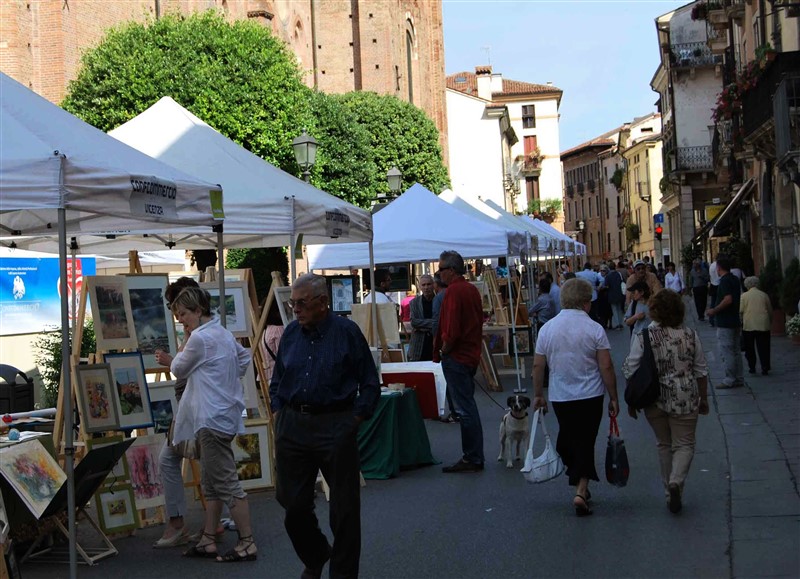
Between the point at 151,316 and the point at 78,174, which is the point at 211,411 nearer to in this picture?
the point at 78,174

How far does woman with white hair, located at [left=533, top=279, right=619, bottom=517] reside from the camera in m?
8.12

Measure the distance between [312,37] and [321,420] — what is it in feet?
170

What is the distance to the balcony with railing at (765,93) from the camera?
20.6 metres

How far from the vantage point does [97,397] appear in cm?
814

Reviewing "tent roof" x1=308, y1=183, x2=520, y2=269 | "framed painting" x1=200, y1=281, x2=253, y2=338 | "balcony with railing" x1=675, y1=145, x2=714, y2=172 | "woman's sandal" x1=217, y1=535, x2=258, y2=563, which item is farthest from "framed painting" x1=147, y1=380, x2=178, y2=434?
"balcony with railing" x1=675, y1=145, x2=714, y2=172

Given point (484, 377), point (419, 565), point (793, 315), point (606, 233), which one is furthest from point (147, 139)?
point (606, 233)

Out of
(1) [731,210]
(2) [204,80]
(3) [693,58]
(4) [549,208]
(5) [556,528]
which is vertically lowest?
(5) [556,528]

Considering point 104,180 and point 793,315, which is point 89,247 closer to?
point 104,180

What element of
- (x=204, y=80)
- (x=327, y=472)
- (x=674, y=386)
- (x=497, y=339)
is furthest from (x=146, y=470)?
(x=204, y=80)

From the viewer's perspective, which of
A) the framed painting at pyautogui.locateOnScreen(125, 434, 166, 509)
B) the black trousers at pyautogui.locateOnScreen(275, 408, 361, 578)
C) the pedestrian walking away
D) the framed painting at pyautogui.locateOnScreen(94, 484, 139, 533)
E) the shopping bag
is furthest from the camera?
the pedestrian walking away

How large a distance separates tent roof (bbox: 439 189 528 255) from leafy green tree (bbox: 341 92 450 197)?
20.4 meters

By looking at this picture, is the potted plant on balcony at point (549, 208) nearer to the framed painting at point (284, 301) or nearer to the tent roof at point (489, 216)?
the tent roof at point (489, 216)

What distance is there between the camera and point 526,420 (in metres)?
10.2

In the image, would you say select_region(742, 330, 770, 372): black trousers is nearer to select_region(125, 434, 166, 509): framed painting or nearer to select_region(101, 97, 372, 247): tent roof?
select_region(101, 97, 372, 247): tent roof
